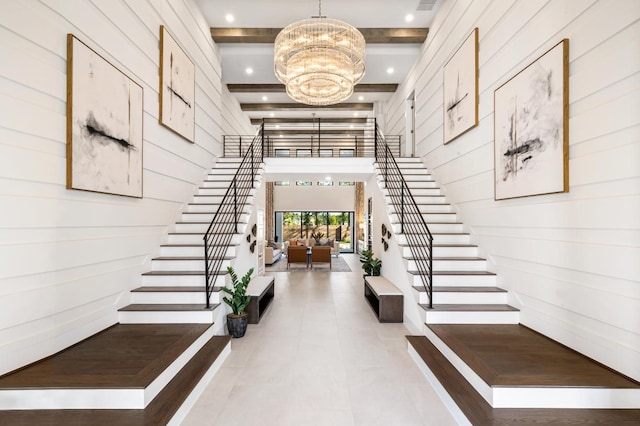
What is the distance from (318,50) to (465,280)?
408 centimetres

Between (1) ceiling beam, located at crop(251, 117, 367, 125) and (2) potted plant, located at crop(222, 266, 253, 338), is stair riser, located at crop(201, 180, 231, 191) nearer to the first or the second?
(2) potted plant, located at crop(222, 266, 253, 338)

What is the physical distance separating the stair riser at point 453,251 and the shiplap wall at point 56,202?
389 centimetres

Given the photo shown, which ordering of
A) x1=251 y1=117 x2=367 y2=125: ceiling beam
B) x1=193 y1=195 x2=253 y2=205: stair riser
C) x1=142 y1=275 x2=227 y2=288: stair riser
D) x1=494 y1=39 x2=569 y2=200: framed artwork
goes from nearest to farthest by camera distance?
1. x1=494 y1=39 x2=569 y2=200: framed artwork
2. x1=142 y1=275 x2=227 y2=288: stair riser
3. x1=193 y1=195 x2=253 y2=205: stair riser
4. x1=251 y1=117 x2=367 y2=125: ceiling beam

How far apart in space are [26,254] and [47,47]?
1863mm

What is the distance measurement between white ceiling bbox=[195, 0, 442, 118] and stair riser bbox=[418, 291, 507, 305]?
227 inches

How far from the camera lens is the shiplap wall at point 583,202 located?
8.09 feet

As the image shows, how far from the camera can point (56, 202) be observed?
9.62 ft

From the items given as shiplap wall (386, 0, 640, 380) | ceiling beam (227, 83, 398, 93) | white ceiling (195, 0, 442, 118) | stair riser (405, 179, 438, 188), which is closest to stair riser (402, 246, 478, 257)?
shiplap wall (386, 0, 640, 380)

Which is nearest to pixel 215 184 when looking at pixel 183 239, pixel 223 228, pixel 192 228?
pixel 192 228

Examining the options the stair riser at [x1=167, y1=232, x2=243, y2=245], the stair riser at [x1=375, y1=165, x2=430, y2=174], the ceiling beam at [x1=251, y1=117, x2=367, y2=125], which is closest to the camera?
the stair riser at [x1=167, y1=232, x2=243, y2=245]

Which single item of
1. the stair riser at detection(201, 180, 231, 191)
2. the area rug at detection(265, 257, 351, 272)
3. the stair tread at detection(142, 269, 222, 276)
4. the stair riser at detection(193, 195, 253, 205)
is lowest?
the area rug at detection(265, 257, 351, 272)

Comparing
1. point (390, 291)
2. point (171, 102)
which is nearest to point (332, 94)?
point (171, 102)

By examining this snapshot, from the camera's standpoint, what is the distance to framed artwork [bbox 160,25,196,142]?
16.3 ft

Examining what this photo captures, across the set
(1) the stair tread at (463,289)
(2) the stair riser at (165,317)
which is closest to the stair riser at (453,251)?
(1) the stair tread at (463,289)
